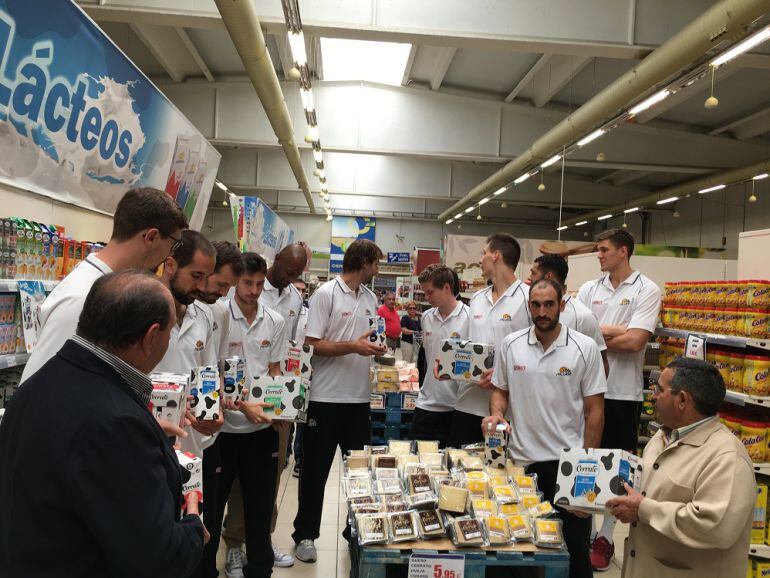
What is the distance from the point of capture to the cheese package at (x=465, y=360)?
3.64m

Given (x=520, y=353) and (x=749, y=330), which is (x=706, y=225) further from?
(x=520, y=353)

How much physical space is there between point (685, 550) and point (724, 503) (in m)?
0.33

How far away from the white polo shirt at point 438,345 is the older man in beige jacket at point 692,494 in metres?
1.73

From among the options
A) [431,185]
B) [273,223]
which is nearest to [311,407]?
[273,223]

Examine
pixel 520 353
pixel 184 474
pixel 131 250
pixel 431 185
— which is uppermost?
pixel 431 185

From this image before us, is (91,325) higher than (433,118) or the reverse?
the reverse

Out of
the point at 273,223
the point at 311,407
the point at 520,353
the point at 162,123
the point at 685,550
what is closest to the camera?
the point at 685,550

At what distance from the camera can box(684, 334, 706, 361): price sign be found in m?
3.79

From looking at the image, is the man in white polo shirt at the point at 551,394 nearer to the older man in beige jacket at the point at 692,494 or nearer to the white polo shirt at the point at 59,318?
the older man in beige jacket at the point at 692,494

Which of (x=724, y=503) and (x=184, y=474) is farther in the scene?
(x=724, y=503)

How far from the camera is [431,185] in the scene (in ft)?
55.9

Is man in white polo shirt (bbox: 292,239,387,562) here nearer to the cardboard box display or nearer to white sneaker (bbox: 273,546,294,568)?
white sneaker (bbox: 273,546,294,568)

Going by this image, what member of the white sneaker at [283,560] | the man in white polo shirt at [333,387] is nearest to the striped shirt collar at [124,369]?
the man in white polo shirt at [333,387]

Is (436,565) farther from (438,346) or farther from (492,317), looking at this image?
(438,346)
